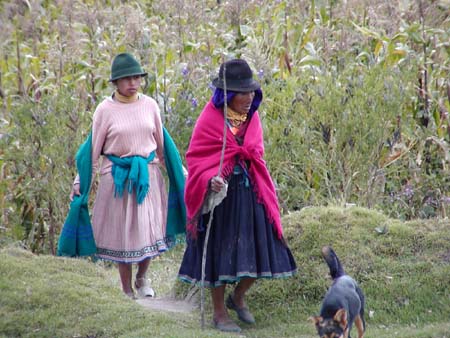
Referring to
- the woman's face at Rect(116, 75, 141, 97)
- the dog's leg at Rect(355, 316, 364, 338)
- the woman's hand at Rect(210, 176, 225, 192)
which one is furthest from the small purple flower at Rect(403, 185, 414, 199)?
the dog's leg at Rect(355, 316, 364, 338)

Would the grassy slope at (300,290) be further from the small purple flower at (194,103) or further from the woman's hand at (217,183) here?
the small purple flower at (194,103)

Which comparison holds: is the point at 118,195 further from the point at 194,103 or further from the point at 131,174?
the point at 194,103

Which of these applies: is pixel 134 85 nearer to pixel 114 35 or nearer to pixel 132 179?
pixel 132 179

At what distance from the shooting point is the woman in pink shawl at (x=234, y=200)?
656 centimetres

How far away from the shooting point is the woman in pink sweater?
25.6ft

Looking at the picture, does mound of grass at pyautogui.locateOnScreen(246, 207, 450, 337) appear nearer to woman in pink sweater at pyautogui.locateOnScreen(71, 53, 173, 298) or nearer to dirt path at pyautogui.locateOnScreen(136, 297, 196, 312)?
dirt path at pyautogui.locateOnScreen(136, 297, 196, 312)

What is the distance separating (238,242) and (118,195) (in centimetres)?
166

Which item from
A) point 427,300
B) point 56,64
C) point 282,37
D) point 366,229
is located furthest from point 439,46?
point 56,64

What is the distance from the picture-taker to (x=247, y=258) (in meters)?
6.56

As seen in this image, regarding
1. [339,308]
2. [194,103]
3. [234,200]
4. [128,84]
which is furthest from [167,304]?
[194,103]

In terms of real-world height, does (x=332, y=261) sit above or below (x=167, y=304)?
above

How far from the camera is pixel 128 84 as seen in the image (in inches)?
309

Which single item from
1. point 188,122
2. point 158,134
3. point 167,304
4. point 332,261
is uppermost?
point 158,134

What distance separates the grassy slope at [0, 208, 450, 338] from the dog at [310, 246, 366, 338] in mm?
780
